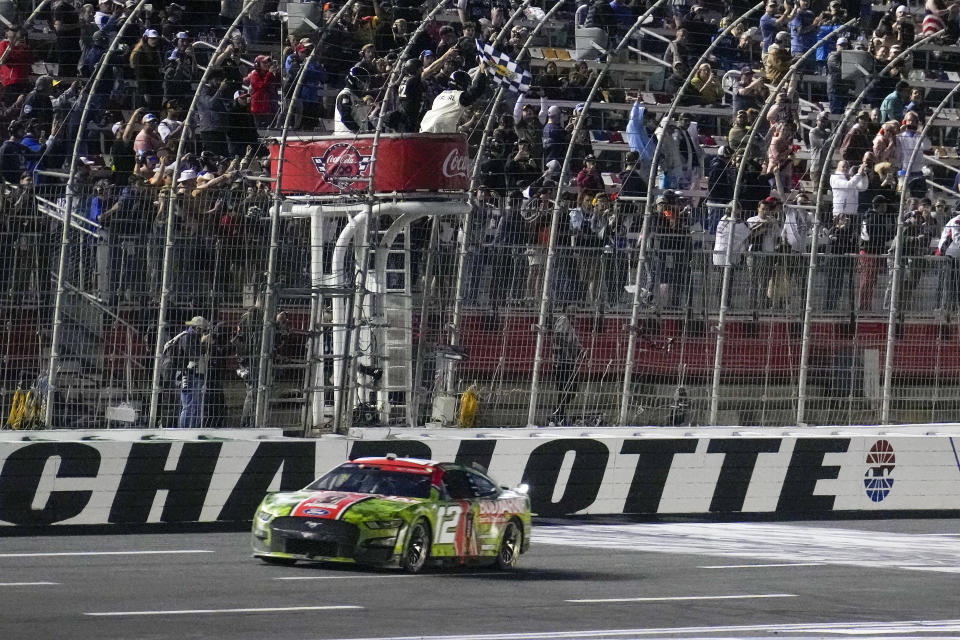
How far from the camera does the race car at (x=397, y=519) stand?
13742 mm

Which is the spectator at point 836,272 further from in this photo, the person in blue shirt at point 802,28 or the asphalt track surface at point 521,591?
the person in blue shirt at point 802,28

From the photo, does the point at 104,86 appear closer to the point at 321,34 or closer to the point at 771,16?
the point at 321,34

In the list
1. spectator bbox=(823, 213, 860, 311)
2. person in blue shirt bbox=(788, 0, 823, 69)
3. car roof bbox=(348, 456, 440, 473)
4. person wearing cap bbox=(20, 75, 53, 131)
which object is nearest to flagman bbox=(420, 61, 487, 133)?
person wearing cap bbox=(20, 75, 53, 131)

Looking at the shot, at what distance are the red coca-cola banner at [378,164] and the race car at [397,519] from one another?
406 cm

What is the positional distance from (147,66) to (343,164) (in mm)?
2431

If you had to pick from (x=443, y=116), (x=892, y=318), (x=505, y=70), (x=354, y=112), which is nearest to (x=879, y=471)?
(x=892, y=318)

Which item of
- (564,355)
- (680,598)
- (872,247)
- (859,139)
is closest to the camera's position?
(680,598)

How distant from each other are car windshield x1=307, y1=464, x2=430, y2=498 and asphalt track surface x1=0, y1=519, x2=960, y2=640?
75 cm

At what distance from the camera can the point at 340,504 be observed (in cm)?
1399

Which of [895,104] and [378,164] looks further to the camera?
[895,104]

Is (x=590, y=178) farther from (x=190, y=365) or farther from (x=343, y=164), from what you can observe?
(x=190, y=365)

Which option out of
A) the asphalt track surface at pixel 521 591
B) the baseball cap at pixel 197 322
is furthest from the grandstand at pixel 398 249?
the asphalt track surface at pixel 521 591

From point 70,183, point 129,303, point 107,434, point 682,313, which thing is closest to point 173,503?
point 107,434

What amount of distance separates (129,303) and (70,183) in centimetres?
136
